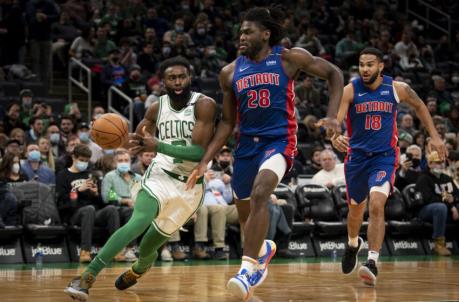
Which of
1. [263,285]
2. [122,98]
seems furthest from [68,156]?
[263,285]

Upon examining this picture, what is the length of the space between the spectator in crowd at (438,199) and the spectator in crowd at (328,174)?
1376 millimetres

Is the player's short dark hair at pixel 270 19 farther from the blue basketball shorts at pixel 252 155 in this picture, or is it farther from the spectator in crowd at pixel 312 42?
the spectator in crowd at pixel 312 42

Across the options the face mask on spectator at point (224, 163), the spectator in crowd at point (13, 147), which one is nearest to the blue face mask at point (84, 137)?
the spectator in crowd at point (13, 147)

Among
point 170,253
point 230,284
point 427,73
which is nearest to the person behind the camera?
point 230,284

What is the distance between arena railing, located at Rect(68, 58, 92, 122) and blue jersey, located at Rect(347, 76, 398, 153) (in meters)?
9.22

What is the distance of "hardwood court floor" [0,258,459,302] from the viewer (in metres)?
8.25

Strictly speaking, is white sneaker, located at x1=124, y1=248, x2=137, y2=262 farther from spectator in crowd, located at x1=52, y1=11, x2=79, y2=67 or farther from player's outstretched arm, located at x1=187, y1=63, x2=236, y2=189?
spectator in crowd, located at x1=52, y1=11, x2=79, y2=67

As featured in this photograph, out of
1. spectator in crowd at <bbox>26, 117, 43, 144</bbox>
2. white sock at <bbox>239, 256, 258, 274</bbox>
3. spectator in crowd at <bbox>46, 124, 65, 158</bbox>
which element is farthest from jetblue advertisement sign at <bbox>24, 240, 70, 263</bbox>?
white sock at <bbox>239, 256, 258, 274</bbox>

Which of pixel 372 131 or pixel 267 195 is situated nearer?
pixel 267 195

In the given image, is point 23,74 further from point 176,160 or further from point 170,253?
point 176,160

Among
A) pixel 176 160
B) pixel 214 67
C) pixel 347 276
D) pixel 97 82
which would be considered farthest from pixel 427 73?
pixel 176 160

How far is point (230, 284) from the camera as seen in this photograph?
7203mm

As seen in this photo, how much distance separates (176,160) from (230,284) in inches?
66.6

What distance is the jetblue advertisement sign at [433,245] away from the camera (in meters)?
15.7
